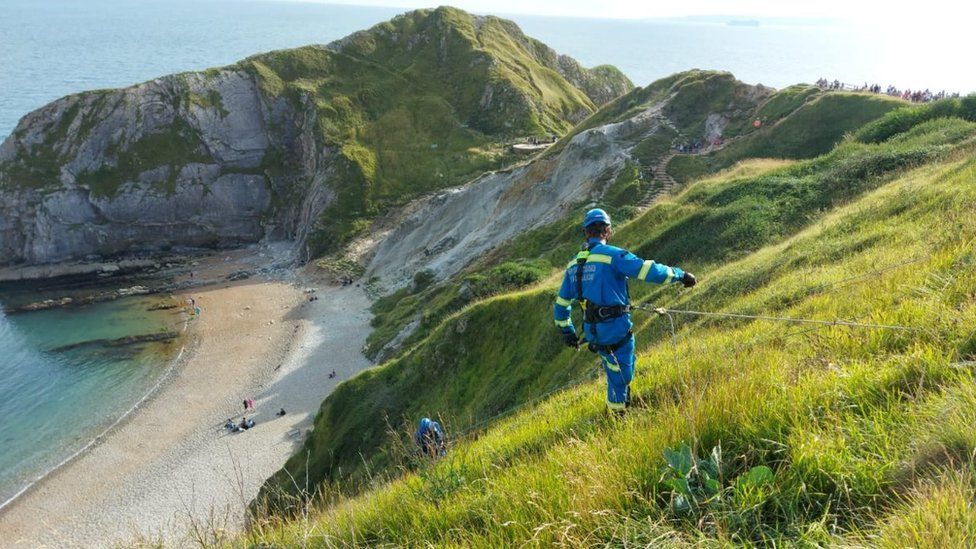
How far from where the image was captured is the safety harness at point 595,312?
28.8 ft

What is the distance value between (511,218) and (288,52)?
→ 74253mm

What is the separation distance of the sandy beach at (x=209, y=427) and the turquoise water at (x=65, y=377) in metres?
2.40

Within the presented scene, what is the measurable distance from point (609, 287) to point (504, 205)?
50608mm

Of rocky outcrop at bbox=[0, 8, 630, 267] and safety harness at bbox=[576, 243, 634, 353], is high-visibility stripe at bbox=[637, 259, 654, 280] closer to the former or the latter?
safety harness at bbox=[576, 243, 634, 353]

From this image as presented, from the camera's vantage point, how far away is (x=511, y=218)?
2159 inches

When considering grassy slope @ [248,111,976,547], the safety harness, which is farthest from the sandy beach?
grassy slope @ [248,111,976,547]

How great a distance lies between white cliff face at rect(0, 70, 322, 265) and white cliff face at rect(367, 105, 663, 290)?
32967 millimetres

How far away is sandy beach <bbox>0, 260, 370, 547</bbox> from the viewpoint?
34125mm

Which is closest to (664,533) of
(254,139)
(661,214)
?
(661,214)

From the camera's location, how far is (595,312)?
8922 millimetres

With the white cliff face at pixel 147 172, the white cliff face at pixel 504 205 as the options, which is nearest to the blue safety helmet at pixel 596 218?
the white cliff face at pixel 504 205

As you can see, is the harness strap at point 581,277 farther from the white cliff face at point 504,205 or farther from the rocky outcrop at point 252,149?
the rocky outcrop at point 252,149

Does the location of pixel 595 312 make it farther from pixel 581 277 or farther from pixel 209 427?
pixel 209 427

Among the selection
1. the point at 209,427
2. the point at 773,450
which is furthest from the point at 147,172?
the point at 773,450
